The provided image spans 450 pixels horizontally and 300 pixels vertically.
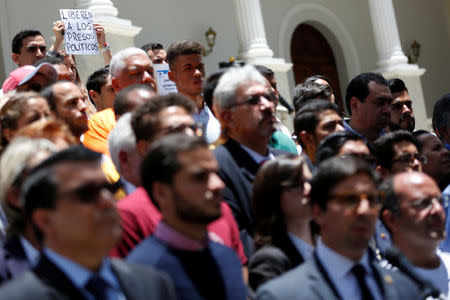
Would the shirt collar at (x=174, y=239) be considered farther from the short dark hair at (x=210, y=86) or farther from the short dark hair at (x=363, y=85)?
the short dark hair at (x=363, y=85)

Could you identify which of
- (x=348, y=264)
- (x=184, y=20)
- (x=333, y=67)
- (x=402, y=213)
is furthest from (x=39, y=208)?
(x=333, y=67)

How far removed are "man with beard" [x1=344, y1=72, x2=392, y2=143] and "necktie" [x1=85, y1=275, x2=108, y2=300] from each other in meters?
3.77

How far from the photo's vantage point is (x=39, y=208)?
9.48 feet

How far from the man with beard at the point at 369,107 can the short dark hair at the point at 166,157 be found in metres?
3.14

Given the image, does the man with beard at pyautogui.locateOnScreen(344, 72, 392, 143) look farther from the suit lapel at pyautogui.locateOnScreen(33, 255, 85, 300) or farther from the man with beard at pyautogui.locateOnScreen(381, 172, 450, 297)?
the suit lapel at pyautogui.locateOnScreen(33, 255, 85, 300)

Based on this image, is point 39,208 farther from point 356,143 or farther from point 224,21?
point 224,21

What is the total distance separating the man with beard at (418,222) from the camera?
4.09 meters

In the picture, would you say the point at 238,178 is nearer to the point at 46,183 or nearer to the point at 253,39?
the point at 46,183

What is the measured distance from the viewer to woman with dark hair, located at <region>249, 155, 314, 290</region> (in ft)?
13.0

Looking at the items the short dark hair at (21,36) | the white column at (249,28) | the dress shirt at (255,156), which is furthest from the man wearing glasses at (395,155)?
the white column at (249,28)

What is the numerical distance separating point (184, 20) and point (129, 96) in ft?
29.7

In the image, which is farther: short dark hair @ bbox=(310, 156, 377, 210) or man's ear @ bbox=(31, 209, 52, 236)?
short dark hair @ bbox=(310, 156, 377, 210)

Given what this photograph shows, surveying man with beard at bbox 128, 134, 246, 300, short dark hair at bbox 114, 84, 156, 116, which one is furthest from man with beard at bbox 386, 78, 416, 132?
man with beard at bbox 128, 134, 246, 300

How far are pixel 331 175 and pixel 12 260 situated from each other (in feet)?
4.96
